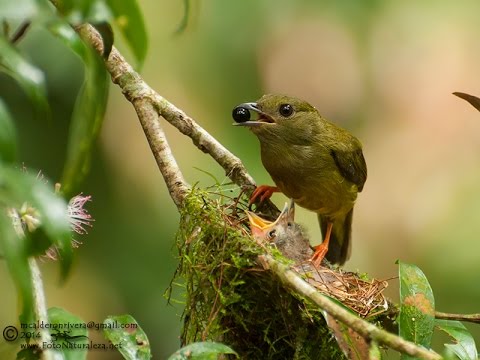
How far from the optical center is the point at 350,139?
5.41m

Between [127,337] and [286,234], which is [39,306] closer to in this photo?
[127,337]

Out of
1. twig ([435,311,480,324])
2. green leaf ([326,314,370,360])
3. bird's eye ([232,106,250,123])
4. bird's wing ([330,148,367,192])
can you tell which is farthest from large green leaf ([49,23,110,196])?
bird's wing ([330,148,367,192])

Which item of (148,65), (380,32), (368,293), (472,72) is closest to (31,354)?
(368,293)

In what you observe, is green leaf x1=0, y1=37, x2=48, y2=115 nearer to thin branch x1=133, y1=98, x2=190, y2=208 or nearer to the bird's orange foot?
thin branch x1=133, y1=98, x2=190, y2=208

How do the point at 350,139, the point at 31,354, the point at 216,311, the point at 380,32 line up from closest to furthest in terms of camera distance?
the point at 31,354, the point at 216,311, the point at 350,139, the point at 380,32

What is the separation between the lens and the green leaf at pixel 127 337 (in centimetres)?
264

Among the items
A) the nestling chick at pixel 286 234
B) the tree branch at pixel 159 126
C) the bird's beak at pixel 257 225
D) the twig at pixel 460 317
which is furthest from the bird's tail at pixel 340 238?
the twig at pixel 460 317

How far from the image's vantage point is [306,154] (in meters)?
5.10

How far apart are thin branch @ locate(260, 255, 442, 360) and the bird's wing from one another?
243cm

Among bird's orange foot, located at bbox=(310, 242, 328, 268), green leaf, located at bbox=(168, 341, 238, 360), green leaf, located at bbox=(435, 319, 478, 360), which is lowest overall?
green leaf, located at bbox=(435, 319, 478, 360)

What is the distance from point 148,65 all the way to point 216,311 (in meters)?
3.35

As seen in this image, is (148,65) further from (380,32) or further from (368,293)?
(368,293)

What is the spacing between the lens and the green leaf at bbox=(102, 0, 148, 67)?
1.66 metres

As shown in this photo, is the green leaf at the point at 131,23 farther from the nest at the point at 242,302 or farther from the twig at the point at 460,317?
the twig at the point at 460,317
